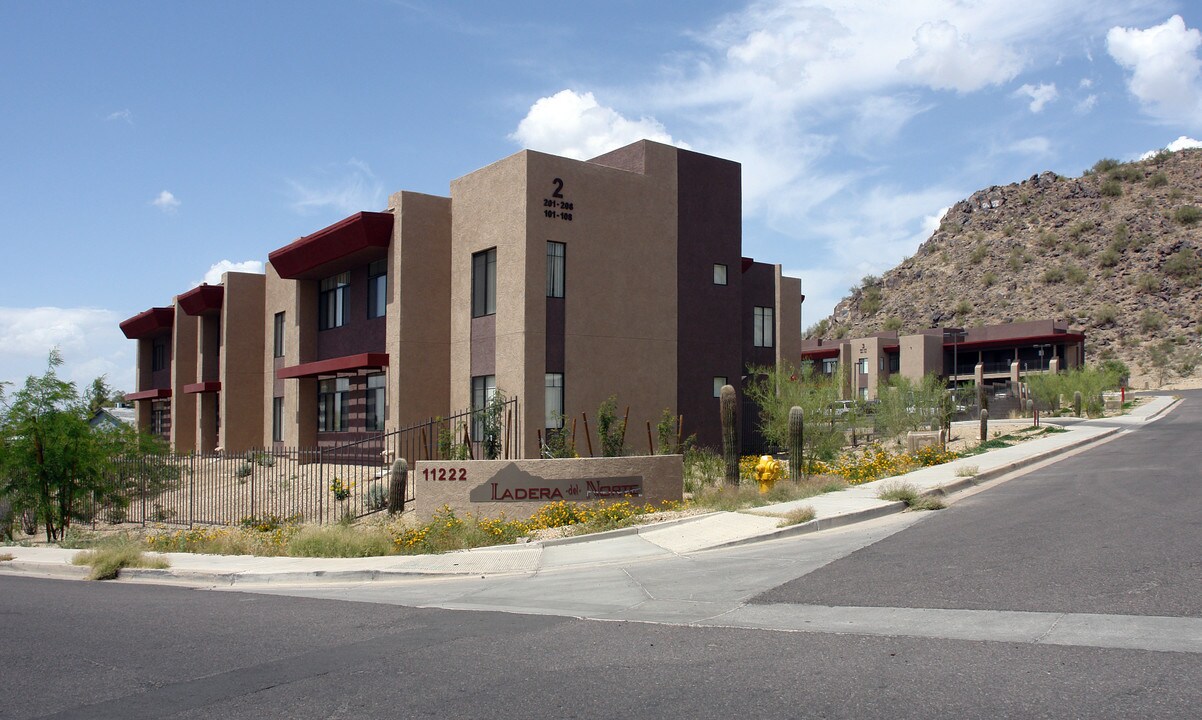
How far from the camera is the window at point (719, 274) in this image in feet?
100

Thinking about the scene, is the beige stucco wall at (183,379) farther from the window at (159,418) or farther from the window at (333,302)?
the window at (333,302)

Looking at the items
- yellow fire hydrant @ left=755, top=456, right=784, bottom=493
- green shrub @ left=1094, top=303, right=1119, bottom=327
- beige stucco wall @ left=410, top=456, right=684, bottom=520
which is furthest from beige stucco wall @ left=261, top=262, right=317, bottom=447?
green shrub @ left=1094, top=303, right=1119, bottom=327

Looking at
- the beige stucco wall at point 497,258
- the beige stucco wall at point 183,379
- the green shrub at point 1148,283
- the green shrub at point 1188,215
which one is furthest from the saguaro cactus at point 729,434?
the green shrub at point 1188,215

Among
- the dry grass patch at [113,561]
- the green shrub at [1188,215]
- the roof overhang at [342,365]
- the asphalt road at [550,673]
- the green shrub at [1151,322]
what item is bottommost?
the dry grass patch at [113,561]

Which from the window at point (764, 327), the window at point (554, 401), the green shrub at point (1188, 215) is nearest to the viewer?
the window at point (554, 401)

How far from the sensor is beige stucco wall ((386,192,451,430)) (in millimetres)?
27453

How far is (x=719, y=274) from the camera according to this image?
30.7 meters

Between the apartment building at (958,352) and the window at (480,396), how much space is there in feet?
190

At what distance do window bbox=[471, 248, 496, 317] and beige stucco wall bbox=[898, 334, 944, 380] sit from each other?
60409 mm

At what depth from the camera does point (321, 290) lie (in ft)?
115

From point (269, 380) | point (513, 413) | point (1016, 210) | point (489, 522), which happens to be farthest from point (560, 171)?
point (1016, 210)

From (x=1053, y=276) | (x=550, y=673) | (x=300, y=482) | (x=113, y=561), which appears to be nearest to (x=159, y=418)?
(x=300, y=482)

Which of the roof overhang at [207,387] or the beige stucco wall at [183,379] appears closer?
the roof overhang at [207,387]

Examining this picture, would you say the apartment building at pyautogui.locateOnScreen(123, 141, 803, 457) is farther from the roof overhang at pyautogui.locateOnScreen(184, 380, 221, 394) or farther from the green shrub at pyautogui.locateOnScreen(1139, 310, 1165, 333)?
the green shrub at pyautogui.locateOnScreen(1139, 310, 1165, 333)
